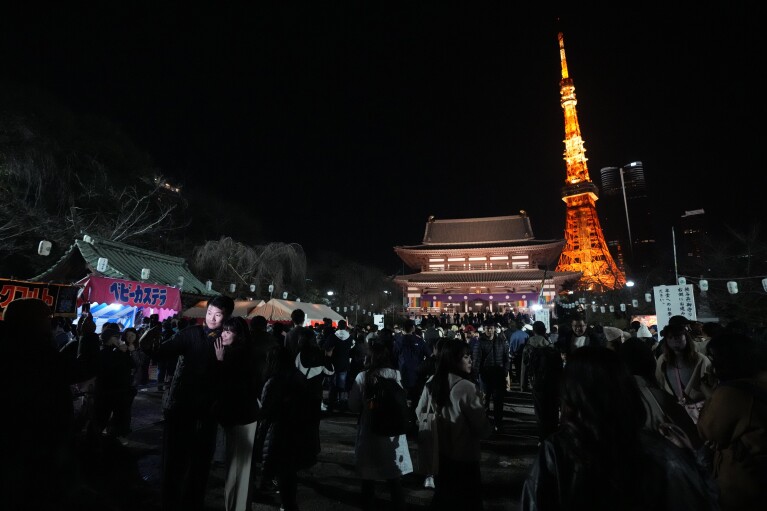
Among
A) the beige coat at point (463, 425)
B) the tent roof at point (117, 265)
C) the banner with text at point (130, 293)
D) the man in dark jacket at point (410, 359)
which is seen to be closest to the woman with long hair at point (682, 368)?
the beige coat at point (463, 425)

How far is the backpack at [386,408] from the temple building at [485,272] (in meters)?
26.1

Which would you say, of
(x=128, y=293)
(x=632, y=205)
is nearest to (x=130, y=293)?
(x=128, y=293)

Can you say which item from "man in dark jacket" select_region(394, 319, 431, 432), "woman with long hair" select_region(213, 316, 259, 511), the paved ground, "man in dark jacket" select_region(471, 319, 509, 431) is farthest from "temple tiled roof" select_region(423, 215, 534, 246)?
"woman with long hair" select_region(213, 316, 259, 511)

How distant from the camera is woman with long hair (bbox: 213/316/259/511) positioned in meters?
3.14

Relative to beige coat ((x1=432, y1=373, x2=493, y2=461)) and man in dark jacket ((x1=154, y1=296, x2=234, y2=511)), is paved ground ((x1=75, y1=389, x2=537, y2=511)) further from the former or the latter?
beige coat ((x1=432, y1=373, x2=493, y2=461))

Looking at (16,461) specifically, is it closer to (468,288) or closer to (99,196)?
(99,196)

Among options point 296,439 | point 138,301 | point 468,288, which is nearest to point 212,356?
point 296,439

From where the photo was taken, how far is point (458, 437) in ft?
9.46

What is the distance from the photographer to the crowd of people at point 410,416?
4.25 feet

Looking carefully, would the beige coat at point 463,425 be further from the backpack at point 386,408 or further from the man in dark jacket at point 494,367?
the man in dark jacket at point 494,367

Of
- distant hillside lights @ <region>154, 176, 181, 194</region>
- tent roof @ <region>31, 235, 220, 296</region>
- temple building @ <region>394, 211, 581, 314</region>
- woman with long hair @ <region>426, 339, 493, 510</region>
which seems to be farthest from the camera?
temple building @ <region>394, 211, 581, 314</region>

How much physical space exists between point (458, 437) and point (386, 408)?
635mm

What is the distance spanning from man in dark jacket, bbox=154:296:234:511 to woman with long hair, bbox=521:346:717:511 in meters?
2.71

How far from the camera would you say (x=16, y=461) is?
190cm
